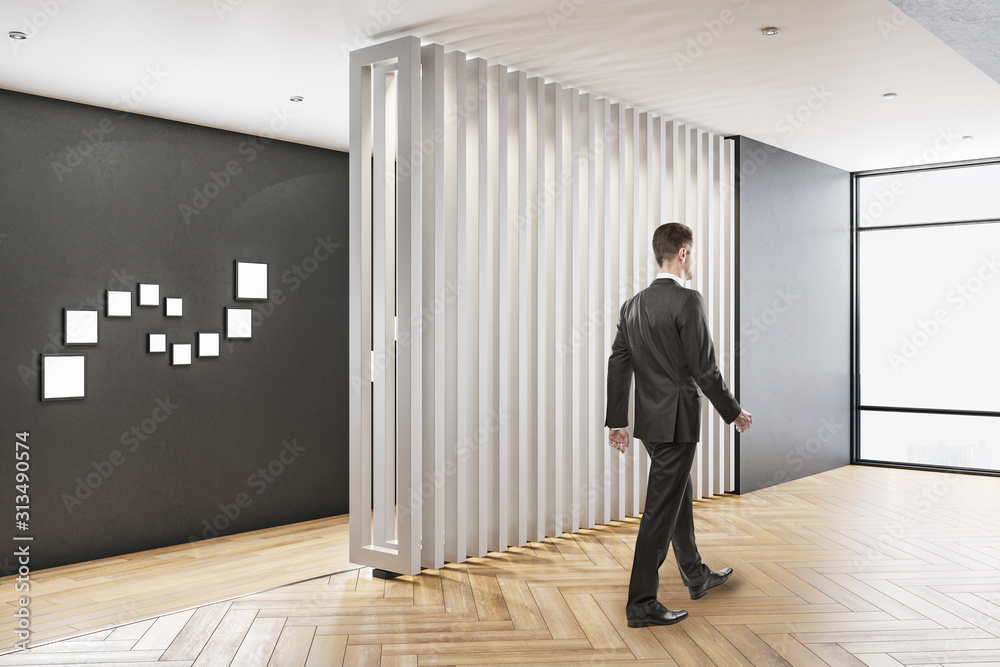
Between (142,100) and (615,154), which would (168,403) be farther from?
(615,154)

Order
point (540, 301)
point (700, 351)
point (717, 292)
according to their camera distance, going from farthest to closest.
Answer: point (717, 292), point (540, 301), point (700, 351)

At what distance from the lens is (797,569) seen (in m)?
4.38

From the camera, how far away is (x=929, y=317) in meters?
7.84

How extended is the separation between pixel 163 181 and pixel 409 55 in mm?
2226

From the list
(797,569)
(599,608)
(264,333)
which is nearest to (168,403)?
(264,333)
